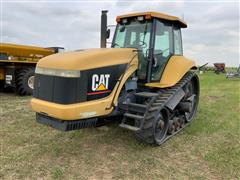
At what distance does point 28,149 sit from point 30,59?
270 inches

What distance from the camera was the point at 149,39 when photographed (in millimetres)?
4969

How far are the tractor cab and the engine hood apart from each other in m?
0.56

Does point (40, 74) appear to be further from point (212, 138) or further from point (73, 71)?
point (212, 138)

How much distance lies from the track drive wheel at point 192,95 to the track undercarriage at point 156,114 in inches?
12.4

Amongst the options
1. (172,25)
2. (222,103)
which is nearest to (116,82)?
(172,25)

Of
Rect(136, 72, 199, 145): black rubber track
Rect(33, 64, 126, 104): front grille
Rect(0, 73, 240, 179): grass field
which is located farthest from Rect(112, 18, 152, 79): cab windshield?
Rect(0, 73, 240, 179): grass field

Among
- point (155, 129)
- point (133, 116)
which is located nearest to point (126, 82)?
point (133, 116)

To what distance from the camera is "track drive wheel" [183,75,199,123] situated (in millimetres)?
6129

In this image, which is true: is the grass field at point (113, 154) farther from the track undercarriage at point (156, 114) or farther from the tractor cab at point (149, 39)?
the tractor cab at point (149, 39)

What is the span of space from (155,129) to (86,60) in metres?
1.76

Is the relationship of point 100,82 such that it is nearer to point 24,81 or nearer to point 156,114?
point 156,114

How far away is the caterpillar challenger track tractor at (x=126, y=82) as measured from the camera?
12.6 feet

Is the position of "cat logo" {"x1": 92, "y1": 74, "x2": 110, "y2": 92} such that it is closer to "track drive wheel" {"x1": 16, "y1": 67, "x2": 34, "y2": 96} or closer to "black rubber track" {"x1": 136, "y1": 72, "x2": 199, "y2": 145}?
"black rubber track" {"x1": 136, "y1": 72, "x2": 199, "y2": 145}

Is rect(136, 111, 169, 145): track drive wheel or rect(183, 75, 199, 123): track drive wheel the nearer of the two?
rect(136, 111, 169, 145): track drive wheel
